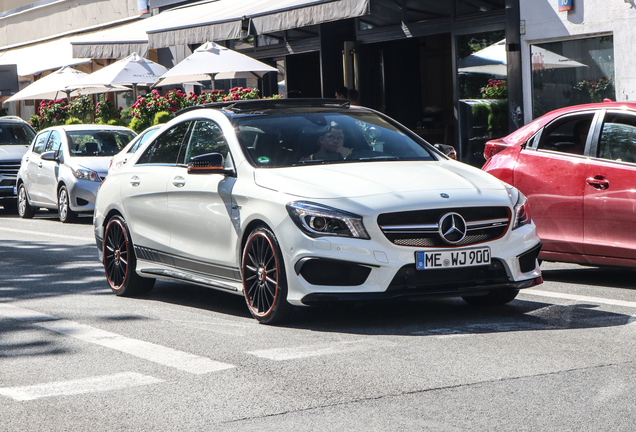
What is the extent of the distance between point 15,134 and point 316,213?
665 inches

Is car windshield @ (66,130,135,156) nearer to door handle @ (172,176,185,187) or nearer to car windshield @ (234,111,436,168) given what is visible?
door handle @ (172,176,185,187)

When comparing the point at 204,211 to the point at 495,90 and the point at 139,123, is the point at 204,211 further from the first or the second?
the point at 139,123

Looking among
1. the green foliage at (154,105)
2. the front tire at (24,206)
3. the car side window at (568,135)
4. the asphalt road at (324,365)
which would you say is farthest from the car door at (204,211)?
the green foliage at (154,105)

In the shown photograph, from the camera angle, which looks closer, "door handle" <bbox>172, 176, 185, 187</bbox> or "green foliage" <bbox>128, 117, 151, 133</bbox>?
"door handle" <bbox>172, 176, 185, 187</bbox>

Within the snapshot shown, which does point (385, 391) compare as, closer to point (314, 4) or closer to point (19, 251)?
point (19, 251)

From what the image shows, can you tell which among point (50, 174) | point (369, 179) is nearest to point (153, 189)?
point (369, 179)

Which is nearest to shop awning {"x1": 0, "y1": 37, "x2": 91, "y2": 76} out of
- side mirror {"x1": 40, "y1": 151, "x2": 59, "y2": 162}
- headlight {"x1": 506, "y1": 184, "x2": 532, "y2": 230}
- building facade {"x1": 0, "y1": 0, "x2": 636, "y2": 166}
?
building facade {"x1": 0, "y1": 0, "x2": 636, "y2": 166}

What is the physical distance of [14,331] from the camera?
7.14 meters

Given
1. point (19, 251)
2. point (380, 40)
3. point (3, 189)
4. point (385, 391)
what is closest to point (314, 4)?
point (380, 40)

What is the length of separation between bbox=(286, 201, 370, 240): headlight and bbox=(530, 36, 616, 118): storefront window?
32.3ft

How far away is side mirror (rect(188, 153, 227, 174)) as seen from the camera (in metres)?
7.30

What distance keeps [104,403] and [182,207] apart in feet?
9.84

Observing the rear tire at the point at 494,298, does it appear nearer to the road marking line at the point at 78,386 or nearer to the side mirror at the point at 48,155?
the road marking line at the point at 78,386

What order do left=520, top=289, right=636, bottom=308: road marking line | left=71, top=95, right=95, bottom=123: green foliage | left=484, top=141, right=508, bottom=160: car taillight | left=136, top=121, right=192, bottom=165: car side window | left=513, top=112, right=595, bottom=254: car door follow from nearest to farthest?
left=520, top=289, right=636, bottom=308: road marking line, left=136, top=121, right=192, bottom=165: car side window, left=513, top=112, right=595, bottom=254: car door, left=484, top=141, right=508, bottom=160: car taillight, left=71, top=95, right=95, bottom=123: green foliage
